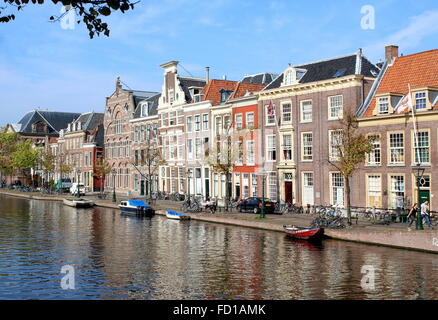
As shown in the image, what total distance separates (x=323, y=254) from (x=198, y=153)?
40248 mm

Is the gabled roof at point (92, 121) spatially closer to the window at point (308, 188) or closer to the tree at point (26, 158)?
the tree at point (26, 158)

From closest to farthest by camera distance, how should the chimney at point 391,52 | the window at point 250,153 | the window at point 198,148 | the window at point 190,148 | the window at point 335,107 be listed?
the window at point 335,107
the chimney at point 391,52
the window at point 250,153
the window at point 198,148
the window at point 190,148

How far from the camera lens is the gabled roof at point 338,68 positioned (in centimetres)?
4856

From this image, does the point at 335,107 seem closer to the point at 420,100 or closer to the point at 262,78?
the point at 420,100

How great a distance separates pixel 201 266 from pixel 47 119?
5089 inches

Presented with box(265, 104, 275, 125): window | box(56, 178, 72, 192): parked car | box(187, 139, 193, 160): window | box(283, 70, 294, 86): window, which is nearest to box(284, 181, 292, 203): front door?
box(265, 104, 275, 125): window

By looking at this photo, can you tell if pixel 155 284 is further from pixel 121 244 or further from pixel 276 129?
pixel 276 129

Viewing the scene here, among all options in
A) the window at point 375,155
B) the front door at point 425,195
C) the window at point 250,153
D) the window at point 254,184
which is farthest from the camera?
the window at point 250,153

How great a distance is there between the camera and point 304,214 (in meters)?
48.9

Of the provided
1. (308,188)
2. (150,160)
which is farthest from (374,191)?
(150,160)

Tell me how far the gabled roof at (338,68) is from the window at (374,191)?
33.0 ft

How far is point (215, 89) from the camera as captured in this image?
6900 cm

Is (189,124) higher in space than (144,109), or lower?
lower

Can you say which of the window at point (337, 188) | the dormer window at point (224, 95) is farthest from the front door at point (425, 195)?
the dormer window at point (224, 95)
